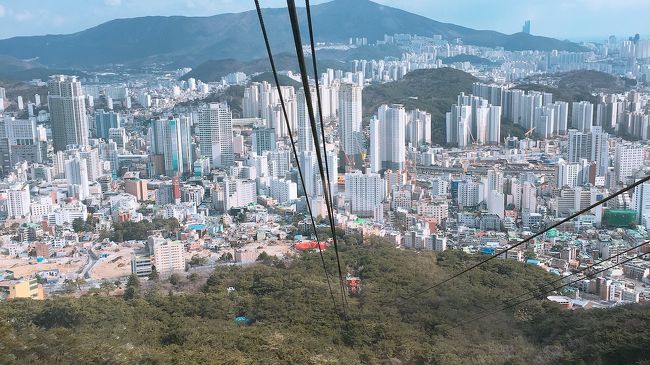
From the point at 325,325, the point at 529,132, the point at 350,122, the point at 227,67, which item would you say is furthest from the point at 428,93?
the point at 325,325

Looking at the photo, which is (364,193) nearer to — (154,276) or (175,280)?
(154,276)

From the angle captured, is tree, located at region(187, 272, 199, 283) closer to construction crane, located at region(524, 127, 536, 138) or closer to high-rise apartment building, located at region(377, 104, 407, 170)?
high-rise apartment building, located at region(377, 104, 407, 170)

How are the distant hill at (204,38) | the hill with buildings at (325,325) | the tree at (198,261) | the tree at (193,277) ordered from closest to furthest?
the hill with buildings at (325,325), the tree at (193,277), the tree at (198,261), the distant hill at (204,38)

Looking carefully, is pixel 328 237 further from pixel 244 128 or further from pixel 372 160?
pixel 244 128

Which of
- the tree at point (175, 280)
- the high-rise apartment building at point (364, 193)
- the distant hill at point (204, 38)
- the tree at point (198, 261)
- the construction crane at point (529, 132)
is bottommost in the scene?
the tree at point (198, 261)

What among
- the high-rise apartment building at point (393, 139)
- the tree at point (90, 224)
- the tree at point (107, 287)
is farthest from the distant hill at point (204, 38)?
the tree at point (107, 287)

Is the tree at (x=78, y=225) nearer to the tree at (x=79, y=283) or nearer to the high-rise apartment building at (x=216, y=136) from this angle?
the tree at (x=79, y=283)

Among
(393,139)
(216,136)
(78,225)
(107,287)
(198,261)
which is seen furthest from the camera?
(216,136)
